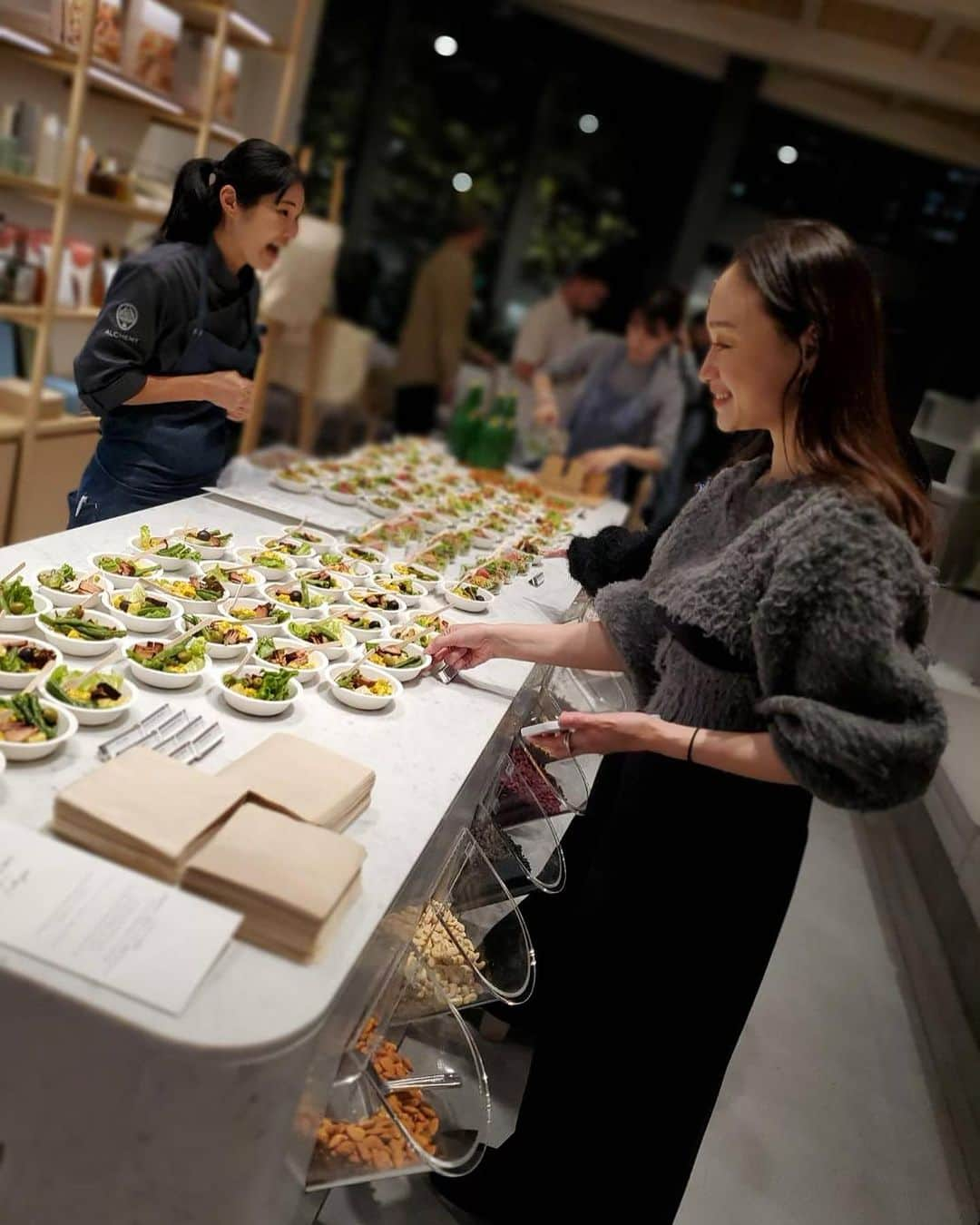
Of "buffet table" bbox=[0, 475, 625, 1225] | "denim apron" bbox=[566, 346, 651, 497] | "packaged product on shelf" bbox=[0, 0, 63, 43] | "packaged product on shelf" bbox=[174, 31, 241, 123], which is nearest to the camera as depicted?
"buffet table" bbox=[0, 475, 625, 1225]

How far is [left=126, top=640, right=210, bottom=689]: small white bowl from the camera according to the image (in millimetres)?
1531

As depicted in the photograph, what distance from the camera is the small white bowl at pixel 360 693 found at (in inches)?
65.9

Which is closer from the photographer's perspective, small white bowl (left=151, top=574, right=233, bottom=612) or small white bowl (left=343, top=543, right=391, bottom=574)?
small white bowl (left=151, top=574, right=233, bottom=612)

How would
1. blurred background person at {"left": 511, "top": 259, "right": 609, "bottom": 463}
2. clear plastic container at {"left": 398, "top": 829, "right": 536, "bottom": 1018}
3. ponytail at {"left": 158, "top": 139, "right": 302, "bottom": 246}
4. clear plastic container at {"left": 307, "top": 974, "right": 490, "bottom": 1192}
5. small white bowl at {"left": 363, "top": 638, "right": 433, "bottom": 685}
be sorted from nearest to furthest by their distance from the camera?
1. clear plastic container at {"left": 307, "top": 974, "right": 490, "bottom": 1192}
2. clear plastic container at {"left": 398, "top": 829, "right": 536, "bottom": 1018}
3. small white bowl at {"left": 363, "top": 638, "right": 433, "bottom": 685}
4. ponytail at {"left": 158, "top": 139, "right": 302, "bottom": 246}
5. blurred background person at {"left": 511, "top": 259, "right": 609, "bottom": 463}

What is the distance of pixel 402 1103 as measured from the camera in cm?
151

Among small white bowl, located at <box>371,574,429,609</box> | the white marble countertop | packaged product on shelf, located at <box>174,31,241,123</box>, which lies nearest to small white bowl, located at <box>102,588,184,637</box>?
the white marble countertop

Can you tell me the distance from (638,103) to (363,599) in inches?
248

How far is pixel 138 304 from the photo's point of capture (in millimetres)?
2201

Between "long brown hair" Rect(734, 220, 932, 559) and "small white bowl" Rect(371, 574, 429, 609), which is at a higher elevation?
"long brown hair" Rect(734, 220, 932, 559)

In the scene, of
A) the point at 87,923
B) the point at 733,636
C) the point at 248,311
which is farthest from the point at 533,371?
the point at 87,923

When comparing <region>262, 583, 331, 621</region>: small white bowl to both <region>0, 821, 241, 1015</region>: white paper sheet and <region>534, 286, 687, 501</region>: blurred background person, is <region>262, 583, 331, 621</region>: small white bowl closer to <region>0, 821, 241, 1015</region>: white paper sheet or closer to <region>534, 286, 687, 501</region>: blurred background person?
<region>0, 821, 241, 1015</region>: white paper sheet

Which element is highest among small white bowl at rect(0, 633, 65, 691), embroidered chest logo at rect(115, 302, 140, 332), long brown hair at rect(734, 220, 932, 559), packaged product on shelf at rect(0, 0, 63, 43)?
packaged product on shelf at rect(0, 0, 63, 43)

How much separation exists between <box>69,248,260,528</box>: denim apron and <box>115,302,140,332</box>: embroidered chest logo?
158 mm

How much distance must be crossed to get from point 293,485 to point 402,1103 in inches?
78.2
